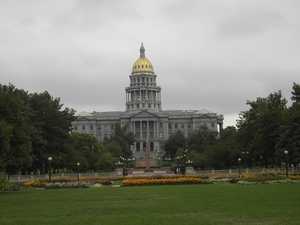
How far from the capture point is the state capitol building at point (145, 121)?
190 m

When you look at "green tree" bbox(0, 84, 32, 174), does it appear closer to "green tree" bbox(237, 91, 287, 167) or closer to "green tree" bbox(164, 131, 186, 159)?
"green tree" bbox(237, 91, 287, 167)


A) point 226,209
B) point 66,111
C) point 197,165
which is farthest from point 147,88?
point 226,209

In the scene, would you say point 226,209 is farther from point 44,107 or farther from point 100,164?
point 100,164

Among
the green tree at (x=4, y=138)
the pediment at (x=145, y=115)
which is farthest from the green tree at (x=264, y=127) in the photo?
the pediment at (x=145, y=115)

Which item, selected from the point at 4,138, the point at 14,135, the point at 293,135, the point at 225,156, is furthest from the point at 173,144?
the point at 4,138

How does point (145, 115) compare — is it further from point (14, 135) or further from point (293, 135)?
point (14, 135)

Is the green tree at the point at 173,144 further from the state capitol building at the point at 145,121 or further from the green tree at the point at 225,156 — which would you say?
the green tree at the point at 225,156

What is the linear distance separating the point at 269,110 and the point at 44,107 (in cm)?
2529

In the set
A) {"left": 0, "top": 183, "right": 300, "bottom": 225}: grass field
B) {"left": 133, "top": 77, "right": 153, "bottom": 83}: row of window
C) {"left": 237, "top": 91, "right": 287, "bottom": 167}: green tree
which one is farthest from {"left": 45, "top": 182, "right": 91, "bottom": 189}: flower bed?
{"left": 133, "top": 77, "right": 153, "bottom": 83}: row of window

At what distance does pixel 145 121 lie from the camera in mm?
191250

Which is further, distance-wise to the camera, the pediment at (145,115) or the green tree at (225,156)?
the pediment at (145,115)

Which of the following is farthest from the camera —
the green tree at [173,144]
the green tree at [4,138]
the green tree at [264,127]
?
the green tree at [173,144]

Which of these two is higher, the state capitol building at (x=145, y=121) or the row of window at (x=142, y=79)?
the row of window at (x=142, y=79)

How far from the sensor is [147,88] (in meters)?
198
